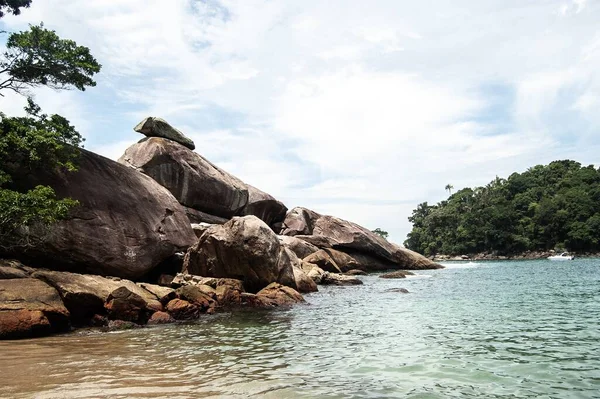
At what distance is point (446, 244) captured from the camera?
361ft

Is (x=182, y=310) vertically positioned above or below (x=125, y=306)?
below

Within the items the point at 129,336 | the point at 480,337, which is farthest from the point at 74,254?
the point at 480,337

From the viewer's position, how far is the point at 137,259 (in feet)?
59.3

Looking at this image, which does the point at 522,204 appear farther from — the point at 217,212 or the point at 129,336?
the point at 129,336

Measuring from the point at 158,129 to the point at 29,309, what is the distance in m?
22.1

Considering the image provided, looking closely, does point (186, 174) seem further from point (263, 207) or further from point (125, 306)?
point (125, 306)

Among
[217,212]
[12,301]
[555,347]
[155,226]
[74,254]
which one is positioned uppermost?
[217,212]

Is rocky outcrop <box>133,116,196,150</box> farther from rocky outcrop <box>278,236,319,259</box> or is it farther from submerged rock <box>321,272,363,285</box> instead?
submerged rock <box>321,272,363,285</box>

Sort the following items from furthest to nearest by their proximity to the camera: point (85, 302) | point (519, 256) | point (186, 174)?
point (519, 256) < point (186, 174) < point (85, 302)

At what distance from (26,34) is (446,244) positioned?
349 ft

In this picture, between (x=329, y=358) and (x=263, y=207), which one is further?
(x=263, y=207)

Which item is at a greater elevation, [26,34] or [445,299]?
[26,34]

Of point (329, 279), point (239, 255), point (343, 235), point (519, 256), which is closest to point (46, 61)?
point (239, 255)

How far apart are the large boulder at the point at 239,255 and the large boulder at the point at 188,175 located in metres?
10.4
